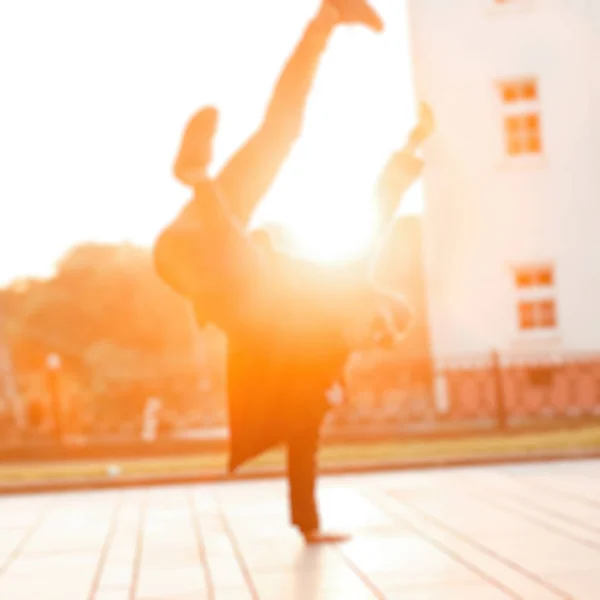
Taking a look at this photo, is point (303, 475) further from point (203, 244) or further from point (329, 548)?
point (203, 244)

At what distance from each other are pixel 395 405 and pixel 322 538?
1294 cm

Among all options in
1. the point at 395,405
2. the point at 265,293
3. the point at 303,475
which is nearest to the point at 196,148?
the point at 265,293

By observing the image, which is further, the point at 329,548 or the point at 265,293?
the point at 329,548

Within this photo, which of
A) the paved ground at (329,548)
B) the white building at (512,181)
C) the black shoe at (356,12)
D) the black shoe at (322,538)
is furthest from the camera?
the white building at (512,181)

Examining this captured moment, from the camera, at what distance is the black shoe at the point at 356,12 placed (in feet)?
18.3

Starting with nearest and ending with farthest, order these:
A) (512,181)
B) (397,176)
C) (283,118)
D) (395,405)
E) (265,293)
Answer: (283,118)
(265,293)
(397,176)
(395,405)
(512,181)

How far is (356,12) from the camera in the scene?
18.4ft

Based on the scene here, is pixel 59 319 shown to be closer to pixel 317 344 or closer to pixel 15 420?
pixel 15 420

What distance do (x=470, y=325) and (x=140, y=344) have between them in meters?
26.9

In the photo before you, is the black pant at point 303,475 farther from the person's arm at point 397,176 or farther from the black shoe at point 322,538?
the person's arm at point 397,176

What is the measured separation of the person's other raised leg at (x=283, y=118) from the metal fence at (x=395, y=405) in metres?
10.4

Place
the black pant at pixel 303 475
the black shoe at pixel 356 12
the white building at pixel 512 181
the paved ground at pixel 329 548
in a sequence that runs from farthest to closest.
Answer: the white building at pixel 512 181, the black pant at pixel 303 475, the black shoe at pixel 356 12, the paved ground at pixel 329 548

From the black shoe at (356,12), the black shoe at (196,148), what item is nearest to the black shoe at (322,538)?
the black shoe at (196,148)

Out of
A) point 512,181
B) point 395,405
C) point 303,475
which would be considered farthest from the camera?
point 512,181
